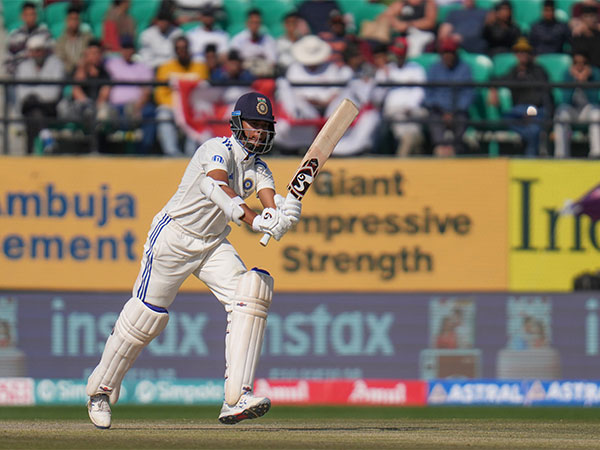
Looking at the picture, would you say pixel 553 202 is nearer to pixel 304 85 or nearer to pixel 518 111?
→ pixel 518 111

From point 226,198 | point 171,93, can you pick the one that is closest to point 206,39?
point 171,93

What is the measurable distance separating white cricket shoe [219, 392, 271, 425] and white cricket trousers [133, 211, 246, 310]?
0.61m

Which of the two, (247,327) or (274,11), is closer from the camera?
(247,327)

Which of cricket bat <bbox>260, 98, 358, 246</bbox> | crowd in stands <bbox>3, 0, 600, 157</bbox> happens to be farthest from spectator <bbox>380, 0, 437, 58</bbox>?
cricket bat <bbox>260, 98, 358, 246</bbox>

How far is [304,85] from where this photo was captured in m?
11.1

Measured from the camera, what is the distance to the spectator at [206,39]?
12203 millimetres

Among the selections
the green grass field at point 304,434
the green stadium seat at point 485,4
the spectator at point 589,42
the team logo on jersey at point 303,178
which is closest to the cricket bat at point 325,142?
the team logo on jersey at point 303,178

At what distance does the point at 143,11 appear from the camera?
42.4ft

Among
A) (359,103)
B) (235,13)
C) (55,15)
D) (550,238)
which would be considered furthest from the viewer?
(235,13)

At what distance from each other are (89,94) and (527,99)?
4.24m

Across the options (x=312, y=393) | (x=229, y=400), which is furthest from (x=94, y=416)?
(x=312, y=393)

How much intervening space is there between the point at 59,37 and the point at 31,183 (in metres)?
1.72

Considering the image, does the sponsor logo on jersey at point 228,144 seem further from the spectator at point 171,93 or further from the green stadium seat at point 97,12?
the green stadium seat at point 97,12

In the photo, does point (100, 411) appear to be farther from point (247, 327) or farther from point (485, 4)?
point (485, 4)
